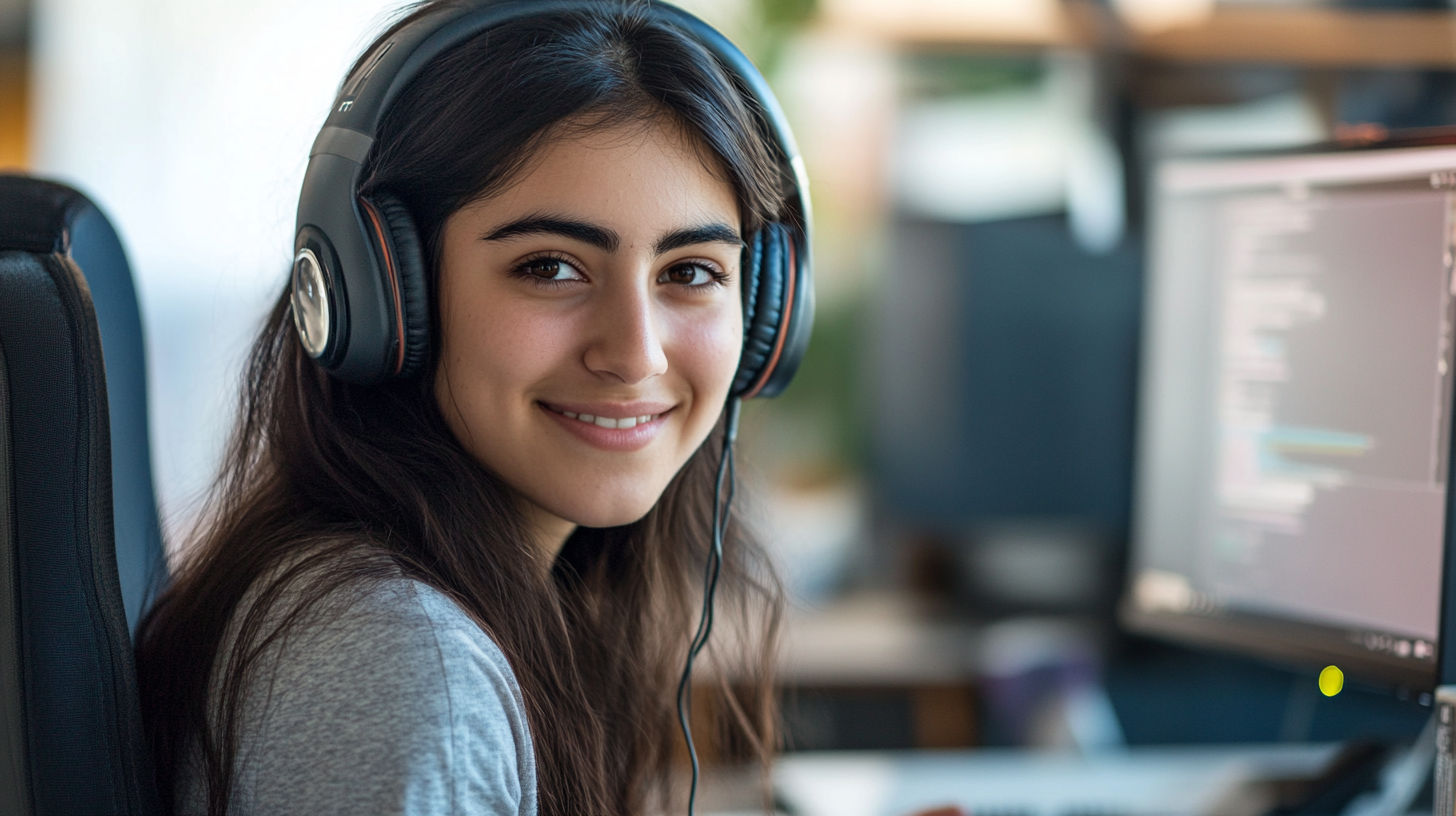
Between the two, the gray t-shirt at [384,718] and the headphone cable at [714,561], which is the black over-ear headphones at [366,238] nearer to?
the gray t-shirt at [384,718]

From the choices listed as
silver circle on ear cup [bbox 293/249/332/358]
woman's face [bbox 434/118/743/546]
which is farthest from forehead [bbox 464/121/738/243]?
silver circle on ear cup [bbox 293/249/332/358]

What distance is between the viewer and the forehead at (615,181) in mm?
742

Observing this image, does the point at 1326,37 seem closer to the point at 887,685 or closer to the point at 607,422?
the point at 887,685

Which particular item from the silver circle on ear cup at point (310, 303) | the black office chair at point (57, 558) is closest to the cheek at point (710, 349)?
the silver circle on ear cup at point (310, 303)

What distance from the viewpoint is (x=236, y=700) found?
2.17 ft

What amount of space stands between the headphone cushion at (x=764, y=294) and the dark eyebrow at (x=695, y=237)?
0.07 meters

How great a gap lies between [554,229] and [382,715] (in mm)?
326

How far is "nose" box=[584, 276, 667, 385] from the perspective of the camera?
764 mm

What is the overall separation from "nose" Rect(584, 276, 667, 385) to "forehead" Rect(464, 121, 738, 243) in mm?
43

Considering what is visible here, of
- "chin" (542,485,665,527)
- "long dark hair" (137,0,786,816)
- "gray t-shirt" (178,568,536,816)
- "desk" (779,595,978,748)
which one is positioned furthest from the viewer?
"desk" (779,595,978,748)

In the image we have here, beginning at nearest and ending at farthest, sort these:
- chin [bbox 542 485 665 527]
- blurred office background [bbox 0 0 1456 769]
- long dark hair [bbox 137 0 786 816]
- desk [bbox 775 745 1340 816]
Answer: long dark hair [bbox 137 0 786 816] → chin [bbox 542 485 665 527] → desk [bbox 775 745 1340 816] → blurred office background [bbox 0 0 1456 769]

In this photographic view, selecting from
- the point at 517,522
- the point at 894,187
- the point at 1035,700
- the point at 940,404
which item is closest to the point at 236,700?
the point at 517,522

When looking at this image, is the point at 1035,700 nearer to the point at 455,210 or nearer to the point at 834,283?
the point at 834,283

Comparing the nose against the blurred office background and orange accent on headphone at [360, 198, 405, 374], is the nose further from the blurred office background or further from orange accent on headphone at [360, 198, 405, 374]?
the blurred office background
